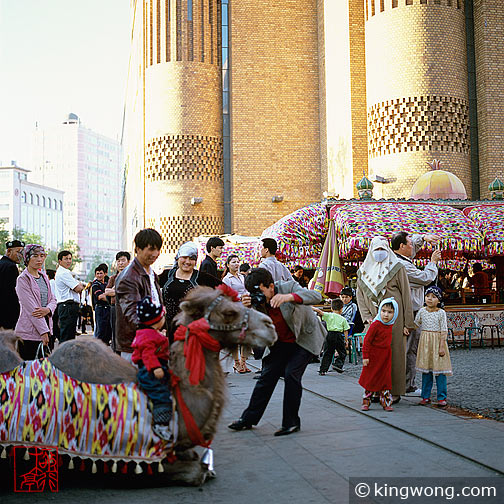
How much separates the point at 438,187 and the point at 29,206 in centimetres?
11885

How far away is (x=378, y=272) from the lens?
320 inches

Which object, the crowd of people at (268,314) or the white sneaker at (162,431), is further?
the crowd of people at (268,314)

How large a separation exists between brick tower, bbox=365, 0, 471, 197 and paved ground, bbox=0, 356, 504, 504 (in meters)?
19.8

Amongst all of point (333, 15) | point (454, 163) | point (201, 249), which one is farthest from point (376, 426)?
point (333, 15)

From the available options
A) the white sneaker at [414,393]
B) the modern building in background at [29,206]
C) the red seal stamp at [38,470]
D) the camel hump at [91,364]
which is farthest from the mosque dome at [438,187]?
the modern building in background at [29,206]

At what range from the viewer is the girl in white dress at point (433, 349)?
775 centimetres

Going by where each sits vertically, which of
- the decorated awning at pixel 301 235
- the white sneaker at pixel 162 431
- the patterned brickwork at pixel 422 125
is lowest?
the white sneaker at pixel 162 431

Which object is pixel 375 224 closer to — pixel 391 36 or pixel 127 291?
pixel 127 291

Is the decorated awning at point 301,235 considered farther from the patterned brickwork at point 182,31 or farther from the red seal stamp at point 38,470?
Result: the patterned brickwork at point 182,31

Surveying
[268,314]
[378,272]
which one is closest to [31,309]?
[268,314]

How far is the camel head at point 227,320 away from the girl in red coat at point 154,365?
0.73 feet

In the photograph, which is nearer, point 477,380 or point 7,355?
point 7,355

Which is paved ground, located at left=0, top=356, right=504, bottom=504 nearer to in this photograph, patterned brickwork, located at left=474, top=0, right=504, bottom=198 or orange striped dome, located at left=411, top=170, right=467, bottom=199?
orange striped dome, located at left=411, top=170, right=467, bottom=199

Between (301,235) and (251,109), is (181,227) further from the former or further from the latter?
(301,235)
